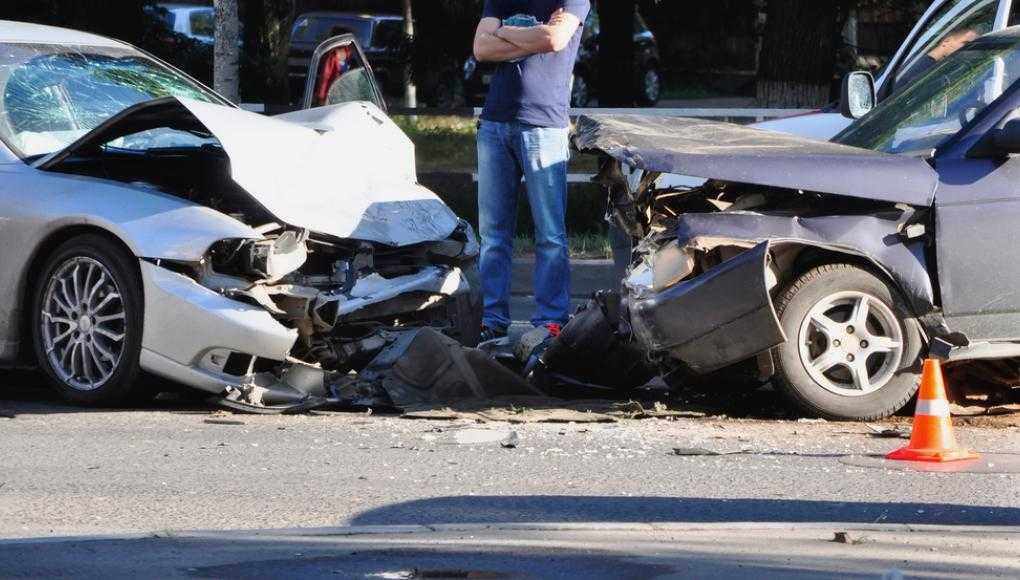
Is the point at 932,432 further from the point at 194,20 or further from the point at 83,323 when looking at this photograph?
the point at 194,20

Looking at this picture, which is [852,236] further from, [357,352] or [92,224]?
[92,224]

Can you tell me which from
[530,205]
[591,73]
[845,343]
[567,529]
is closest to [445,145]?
[591,73]

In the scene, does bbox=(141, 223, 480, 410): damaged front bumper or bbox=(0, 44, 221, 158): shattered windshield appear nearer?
bbox=(141, 223, 480, 410): damaged front bumper

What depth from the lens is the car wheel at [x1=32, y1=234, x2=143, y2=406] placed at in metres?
7.11

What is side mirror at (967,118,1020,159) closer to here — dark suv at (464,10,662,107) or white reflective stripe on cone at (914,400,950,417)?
white reflective stripe on cone at (914,400,950,417)

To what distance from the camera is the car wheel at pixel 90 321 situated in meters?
7.11

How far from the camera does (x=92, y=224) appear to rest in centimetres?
723

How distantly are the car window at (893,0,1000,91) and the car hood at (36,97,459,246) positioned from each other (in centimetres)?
368

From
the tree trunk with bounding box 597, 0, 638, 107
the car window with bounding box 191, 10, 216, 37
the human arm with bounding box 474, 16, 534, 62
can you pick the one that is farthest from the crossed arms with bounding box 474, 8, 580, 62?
the car window with bounding box 191, 10, 216, 37

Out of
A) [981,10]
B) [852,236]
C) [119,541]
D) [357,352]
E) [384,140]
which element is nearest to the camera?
[119,541]

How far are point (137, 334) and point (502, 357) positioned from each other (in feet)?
6.24

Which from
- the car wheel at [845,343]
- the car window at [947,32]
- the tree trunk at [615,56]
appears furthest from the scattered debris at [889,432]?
the tree trunk at [615,56]

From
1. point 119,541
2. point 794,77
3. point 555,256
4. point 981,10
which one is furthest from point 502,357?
point 794,77

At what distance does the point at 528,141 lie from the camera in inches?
338
